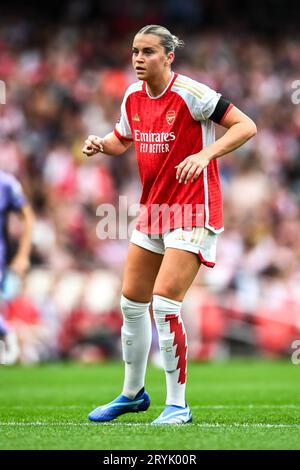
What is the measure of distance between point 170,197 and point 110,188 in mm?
9980

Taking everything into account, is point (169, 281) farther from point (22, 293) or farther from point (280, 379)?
point (22, 293)

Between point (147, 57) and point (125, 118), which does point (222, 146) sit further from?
point (125, 118)

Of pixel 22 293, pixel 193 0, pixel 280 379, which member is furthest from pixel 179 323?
pixel 193 0

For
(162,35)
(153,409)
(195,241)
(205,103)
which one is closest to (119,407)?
(153,409)

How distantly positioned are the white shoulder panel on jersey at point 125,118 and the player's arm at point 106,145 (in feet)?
0.20

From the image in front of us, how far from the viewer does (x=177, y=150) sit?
245 inches

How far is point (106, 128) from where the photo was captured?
672 inches

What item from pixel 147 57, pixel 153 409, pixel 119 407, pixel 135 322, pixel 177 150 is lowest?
pixel 153 409

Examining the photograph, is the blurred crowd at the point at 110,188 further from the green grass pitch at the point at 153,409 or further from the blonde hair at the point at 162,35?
the blonde hair at the point at 162,35

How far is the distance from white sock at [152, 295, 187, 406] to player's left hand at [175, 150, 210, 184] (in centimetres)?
73

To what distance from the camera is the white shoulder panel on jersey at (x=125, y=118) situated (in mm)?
6454

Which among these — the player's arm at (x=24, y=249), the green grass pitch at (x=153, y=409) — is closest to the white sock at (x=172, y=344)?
the green grass pitch at (x=153, y=409)

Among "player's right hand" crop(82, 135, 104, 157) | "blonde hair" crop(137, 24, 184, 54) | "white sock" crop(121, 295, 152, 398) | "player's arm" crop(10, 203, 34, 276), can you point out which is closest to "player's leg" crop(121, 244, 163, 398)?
"white sock" crop(121, 295, 152, 398)

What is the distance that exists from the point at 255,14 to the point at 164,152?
15.5 m
